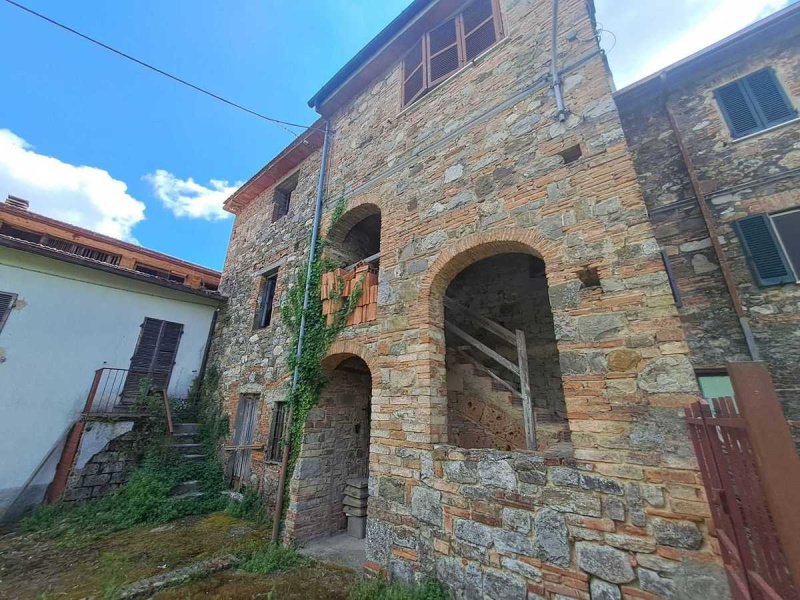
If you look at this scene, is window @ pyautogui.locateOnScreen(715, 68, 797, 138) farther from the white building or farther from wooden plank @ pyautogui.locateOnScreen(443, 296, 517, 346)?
the white building

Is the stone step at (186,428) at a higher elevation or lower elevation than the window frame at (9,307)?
lower

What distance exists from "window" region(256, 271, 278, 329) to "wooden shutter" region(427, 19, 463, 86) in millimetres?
5807

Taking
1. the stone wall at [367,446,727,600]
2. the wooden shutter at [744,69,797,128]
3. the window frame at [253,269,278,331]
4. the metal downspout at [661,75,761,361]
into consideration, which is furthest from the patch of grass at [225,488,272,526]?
the wooden shutter at [744,69,797,128]

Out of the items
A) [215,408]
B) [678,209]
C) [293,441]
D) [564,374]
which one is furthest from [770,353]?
[215,408]

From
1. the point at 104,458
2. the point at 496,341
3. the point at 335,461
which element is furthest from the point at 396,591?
the point at 104,458

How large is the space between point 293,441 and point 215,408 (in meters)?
3.79

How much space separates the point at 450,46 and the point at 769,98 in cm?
503

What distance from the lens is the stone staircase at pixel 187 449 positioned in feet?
22.3

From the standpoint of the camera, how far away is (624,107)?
6109mm

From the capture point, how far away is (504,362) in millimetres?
4289

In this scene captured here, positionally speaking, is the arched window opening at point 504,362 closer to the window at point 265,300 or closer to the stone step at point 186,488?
the window at point 265,300

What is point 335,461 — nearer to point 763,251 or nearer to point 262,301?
point 262,301

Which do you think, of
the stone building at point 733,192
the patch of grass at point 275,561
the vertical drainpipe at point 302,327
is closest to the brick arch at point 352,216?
the vertical drainpipe at point 302,327

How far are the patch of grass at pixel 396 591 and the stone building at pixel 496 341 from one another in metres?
0.10
